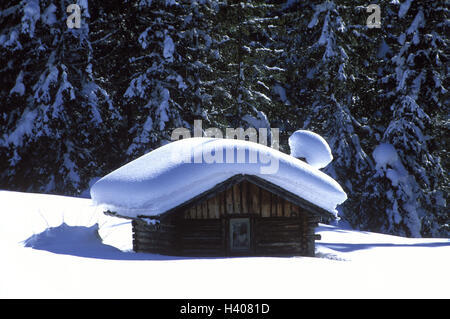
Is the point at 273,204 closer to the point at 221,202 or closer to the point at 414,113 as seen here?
the point at 221,202

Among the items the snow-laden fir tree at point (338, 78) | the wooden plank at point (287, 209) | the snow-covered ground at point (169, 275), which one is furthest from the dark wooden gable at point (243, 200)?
the snow-laden fir tree at point (338, 78)

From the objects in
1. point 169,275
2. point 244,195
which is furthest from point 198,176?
point 169,275

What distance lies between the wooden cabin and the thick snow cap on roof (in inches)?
9.5

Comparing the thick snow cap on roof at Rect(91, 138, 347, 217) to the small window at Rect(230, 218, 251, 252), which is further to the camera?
the small window at Rect(230, 218, 251, 252)

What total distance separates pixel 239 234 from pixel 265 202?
111cm

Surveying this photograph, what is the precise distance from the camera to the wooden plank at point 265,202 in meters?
13.6

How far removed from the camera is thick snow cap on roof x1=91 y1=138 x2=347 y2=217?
12.8 metres

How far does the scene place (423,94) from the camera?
22.2m

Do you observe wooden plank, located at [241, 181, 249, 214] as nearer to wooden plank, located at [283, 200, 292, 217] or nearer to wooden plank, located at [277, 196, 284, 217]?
wooden plank, located at [277, 196, 284, 217]

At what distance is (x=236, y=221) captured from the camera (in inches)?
536

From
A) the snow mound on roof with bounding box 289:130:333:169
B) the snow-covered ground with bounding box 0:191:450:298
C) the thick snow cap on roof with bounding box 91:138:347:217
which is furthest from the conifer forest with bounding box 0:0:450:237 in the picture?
the snow-covered ground with bounding box 0:191:450:298

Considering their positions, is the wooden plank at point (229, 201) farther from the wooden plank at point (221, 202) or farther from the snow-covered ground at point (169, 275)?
the snow-covered ground at point (169, 275)

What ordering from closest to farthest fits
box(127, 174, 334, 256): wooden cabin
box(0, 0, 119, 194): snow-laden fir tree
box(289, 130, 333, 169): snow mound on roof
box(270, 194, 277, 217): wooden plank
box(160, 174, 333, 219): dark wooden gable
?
box(160, 174, 333, 219): dark wooden gable, box(127, 174, 334, 256): wooden cabin, box(270, 194, 277, 217): wooden plank, box(289, 130, 333, 169): snow mound on roof, box(0, 0, 119, 194): snow-laden fir tree
